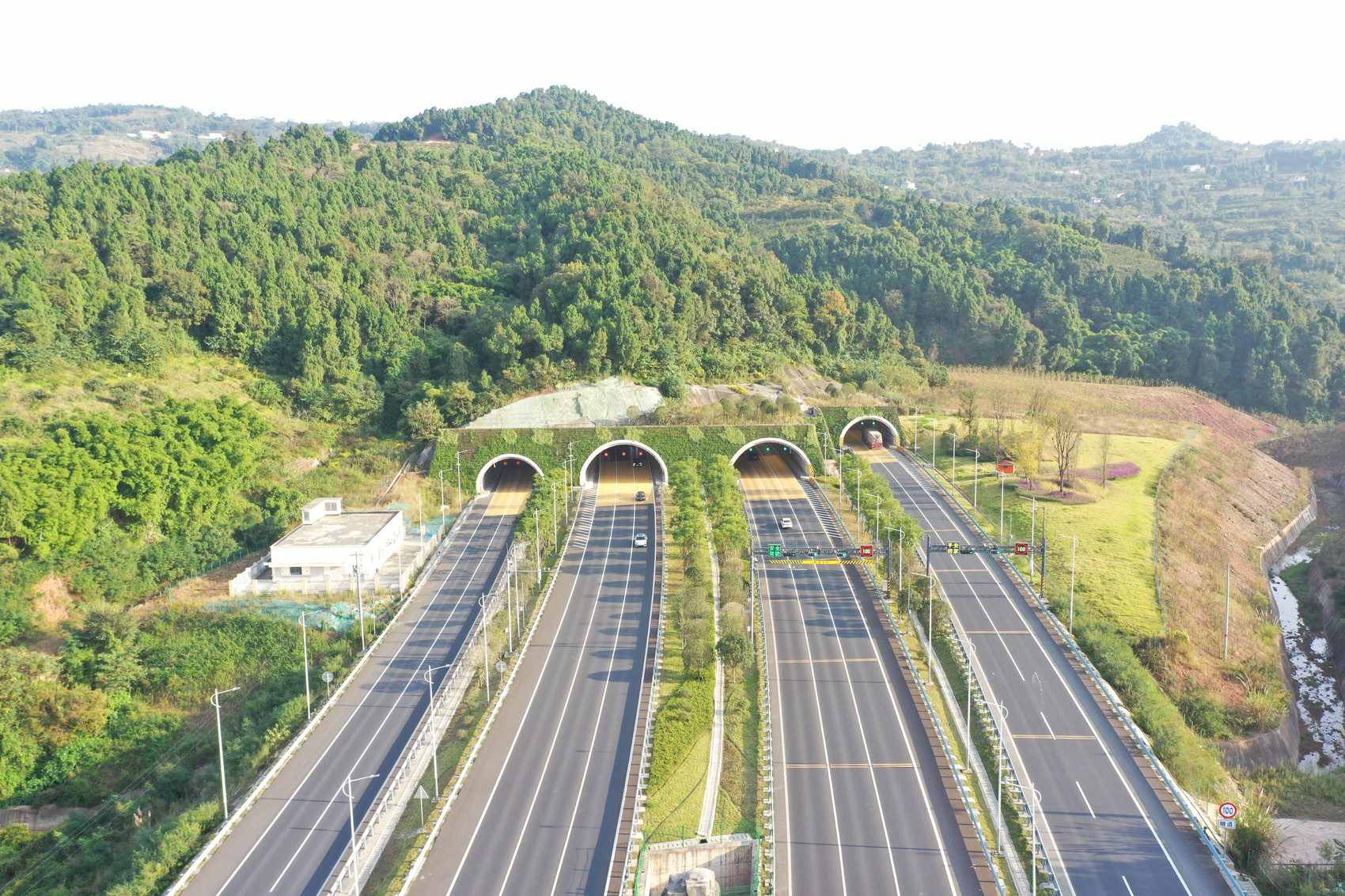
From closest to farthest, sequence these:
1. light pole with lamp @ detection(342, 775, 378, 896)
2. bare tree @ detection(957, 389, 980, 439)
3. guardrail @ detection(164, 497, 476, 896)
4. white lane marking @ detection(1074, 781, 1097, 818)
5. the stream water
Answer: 1. light pole with lamp @ detection(342, 775, 378, 896)
2. guardrail @ detection(164, 497, 476, 896)
3. white lane marking @ detection(1074, 781, 1097, 818)
4. the stream water
5. bare tree @ detection(957, 389, 980, 439)

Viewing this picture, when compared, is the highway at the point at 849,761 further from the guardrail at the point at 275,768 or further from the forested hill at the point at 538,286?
the forested hill at the point at 538,286

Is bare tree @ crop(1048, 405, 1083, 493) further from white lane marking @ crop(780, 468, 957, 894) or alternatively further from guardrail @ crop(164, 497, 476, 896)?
guardrail @ crop(164, 497, 476, 896)

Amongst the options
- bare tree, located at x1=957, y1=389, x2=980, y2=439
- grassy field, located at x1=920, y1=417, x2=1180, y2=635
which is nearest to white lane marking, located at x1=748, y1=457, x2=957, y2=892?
grassy field, located at x1=920, y1=417, x2=1180, y2=635

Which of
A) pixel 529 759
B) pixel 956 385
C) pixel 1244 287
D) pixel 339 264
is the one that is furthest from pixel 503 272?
pixel 1244 287

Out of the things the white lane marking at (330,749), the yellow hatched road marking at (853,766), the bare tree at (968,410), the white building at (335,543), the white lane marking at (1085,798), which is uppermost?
the bare tree at (968,410)

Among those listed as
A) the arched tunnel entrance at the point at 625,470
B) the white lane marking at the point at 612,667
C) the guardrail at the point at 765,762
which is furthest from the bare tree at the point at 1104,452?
the white lane marking at the point at 612,667

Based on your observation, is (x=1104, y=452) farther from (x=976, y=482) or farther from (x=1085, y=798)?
(x=1085, y=798)
